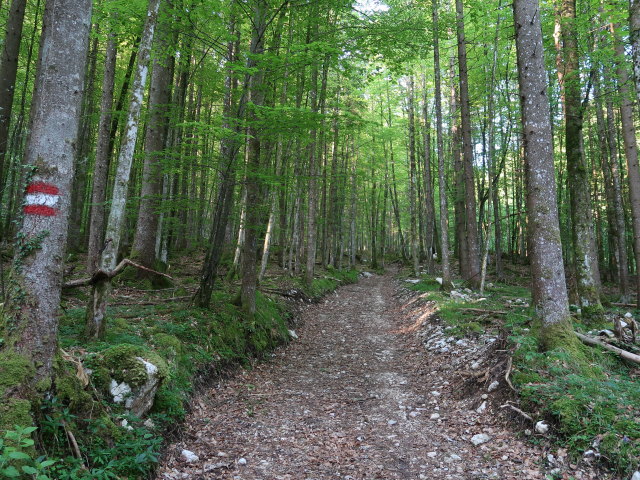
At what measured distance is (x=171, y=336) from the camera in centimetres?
596

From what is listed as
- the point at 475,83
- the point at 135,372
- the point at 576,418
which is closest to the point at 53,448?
the point at 135,372

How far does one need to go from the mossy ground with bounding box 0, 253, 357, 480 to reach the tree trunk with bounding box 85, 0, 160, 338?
1.07 feet

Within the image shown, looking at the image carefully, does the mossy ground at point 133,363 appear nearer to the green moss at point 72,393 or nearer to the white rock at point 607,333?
the green moss at point 72,393

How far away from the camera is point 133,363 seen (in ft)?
14.3

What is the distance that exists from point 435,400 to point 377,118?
91.8 ft

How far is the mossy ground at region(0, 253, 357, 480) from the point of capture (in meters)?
3.12

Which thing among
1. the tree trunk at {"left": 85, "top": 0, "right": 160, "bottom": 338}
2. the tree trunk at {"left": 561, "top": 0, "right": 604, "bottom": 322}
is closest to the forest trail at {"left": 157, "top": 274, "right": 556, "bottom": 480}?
the tree trunk at {"left": 85, "top": 0, "right": 160, "bottom": 338}

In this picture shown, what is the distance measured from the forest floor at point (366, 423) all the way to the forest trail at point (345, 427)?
2 centimetres

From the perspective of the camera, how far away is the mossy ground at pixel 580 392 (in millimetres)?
3557

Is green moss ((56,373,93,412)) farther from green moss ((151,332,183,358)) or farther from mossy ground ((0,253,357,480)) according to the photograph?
green moss ((151,332,183,358))

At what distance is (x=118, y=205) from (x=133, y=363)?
7.67 ft

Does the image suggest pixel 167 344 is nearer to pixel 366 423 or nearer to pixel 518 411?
pixel 366 423

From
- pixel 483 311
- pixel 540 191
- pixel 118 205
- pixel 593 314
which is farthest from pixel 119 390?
pixel 593 314

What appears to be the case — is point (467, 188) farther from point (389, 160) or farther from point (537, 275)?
point (389, 160)
